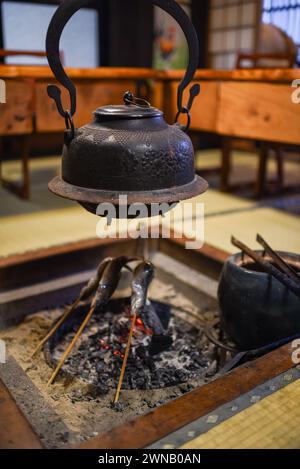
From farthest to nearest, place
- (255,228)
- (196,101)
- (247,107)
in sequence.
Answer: (196,101) < (247,107) < (255,228)

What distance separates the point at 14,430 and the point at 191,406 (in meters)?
0.51

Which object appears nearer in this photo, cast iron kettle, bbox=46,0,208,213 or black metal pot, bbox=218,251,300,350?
cast iron kettle, bbox=46,0,208,213

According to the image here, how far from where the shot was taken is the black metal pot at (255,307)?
1.91 metres

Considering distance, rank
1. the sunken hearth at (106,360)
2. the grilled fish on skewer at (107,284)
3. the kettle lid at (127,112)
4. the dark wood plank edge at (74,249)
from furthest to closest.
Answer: the dark wood plank edge at (74,249) < the grilled fish on skewer at (107,284) < the sunken hearth at (106,360) < the kettle lid at (127,112)

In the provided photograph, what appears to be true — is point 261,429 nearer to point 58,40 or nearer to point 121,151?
point 121,151

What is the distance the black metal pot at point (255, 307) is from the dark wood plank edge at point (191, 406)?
12.5 inches

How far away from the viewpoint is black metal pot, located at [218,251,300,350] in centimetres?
191

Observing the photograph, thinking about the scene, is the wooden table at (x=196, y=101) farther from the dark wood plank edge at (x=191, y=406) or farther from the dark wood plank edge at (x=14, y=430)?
the dark wood plank edge at (x=14, y=430)

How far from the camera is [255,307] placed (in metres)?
1.95

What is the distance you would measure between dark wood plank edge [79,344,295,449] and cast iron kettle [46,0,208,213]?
0.61 m

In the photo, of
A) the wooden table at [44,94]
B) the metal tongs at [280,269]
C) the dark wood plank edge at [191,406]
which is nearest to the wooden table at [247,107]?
the wooden table at [44,94]

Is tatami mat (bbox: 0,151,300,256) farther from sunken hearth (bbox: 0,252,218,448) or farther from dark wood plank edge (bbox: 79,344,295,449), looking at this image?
dark wood plank edge (bbox: 79,344,295,449)

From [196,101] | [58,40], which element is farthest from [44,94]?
[58,40]

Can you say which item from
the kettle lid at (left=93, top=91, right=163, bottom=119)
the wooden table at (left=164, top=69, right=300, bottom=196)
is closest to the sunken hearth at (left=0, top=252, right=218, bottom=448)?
the kettle lid at (left=93, top=91, right=163, bottom=119)
